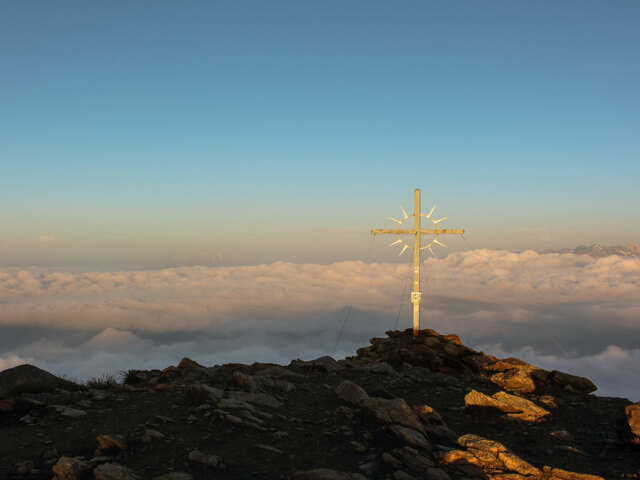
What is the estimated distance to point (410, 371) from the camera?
1931cm

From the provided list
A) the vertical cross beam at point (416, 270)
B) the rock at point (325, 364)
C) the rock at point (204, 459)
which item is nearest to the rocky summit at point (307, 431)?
the rock at point (204, 459)

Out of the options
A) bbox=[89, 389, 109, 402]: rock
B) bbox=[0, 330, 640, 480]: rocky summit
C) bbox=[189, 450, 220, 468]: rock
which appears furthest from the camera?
bbox=[89, 389, 109, 402]: rock

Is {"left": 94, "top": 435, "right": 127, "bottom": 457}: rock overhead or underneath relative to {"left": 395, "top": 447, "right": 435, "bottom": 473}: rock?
overhead

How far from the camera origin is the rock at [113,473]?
27.3ft

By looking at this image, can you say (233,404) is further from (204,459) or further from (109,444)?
(109,444)

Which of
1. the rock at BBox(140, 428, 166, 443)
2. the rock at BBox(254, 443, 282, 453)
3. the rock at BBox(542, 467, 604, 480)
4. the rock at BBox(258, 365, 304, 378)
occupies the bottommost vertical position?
the rock at BBox(258, 365, 304, 378)

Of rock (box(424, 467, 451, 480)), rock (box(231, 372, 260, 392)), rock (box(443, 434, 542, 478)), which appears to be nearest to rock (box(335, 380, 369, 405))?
rock (box(231, 372, 260, 392))

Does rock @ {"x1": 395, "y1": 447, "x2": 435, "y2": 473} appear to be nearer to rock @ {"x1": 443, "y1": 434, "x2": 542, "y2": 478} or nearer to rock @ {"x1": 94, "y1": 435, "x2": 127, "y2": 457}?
rock @ {"x1": 443, "y1": 434, "x2": 542, "y2": 478}

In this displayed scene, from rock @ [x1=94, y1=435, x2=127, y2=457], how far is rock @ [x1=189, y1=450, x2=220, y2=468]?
5.01ft

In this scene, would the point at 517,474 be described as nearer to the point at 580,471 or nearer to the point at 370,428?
the point at 580,471

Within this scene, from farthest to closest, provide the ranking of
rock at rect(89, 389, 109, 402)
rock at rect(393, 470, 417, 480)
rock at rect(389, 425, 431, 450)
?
rock at rect(89, 389, 109, 402), rock at rect(389, 425, 431, 450), rock at rect(393, 470, 417, 480)

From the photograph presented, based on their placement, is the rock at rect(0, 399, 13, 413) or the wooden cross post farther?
the wooden cross post

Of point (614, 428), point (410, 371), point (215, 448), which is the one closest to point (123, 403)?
point (215, 448)

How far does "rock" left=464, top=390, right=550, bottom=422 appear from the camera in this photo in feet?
42.5
